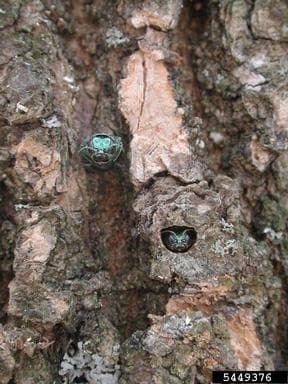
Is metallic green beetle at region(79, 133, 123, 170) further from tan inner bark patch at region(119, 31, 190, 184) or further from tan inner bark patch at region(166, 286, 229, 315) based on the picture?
tan inner bark patch at region(166, 286, 229, 315)

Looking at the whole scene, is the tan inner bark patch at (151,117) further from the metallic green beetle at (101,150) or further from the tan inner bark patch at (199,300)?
the tan inner bark patch at (199,300)

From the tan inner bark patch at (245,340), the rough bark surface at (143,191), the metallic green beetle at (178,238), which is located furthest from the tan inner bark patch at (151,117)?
the tan inner bark patch at (245,340)

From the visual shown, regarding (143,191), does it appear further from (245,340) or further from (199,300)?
(245,340)

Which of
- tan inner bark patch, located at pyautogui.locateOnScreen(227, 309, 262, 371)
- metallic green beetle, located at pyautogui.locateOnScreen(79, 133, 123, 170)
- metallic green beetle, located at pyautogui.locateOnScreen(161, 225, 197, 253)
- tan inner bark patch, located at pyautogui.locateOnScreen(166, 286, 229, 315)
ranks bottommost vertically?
tan inner bark patch, located at pyautogui.locateOnScreen(227, 309, 262, 371)

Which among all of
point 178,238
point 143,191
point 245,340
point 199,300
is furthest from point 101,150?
point 245,340

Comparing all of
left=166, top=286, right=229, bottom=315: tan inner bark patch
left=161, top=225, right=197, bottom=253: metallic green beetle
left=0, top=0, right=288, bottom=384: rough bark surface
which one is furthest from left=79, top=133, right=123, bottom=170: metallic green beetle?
left=166, top=286, right=229, bottom=315: tan inner bark patch

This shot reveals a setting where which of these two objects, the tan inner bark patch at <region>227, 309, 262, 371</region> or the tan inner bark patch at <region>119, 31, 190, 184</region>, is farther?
the tan inner bark patch at <region>119, 31, 190, 184</region>
